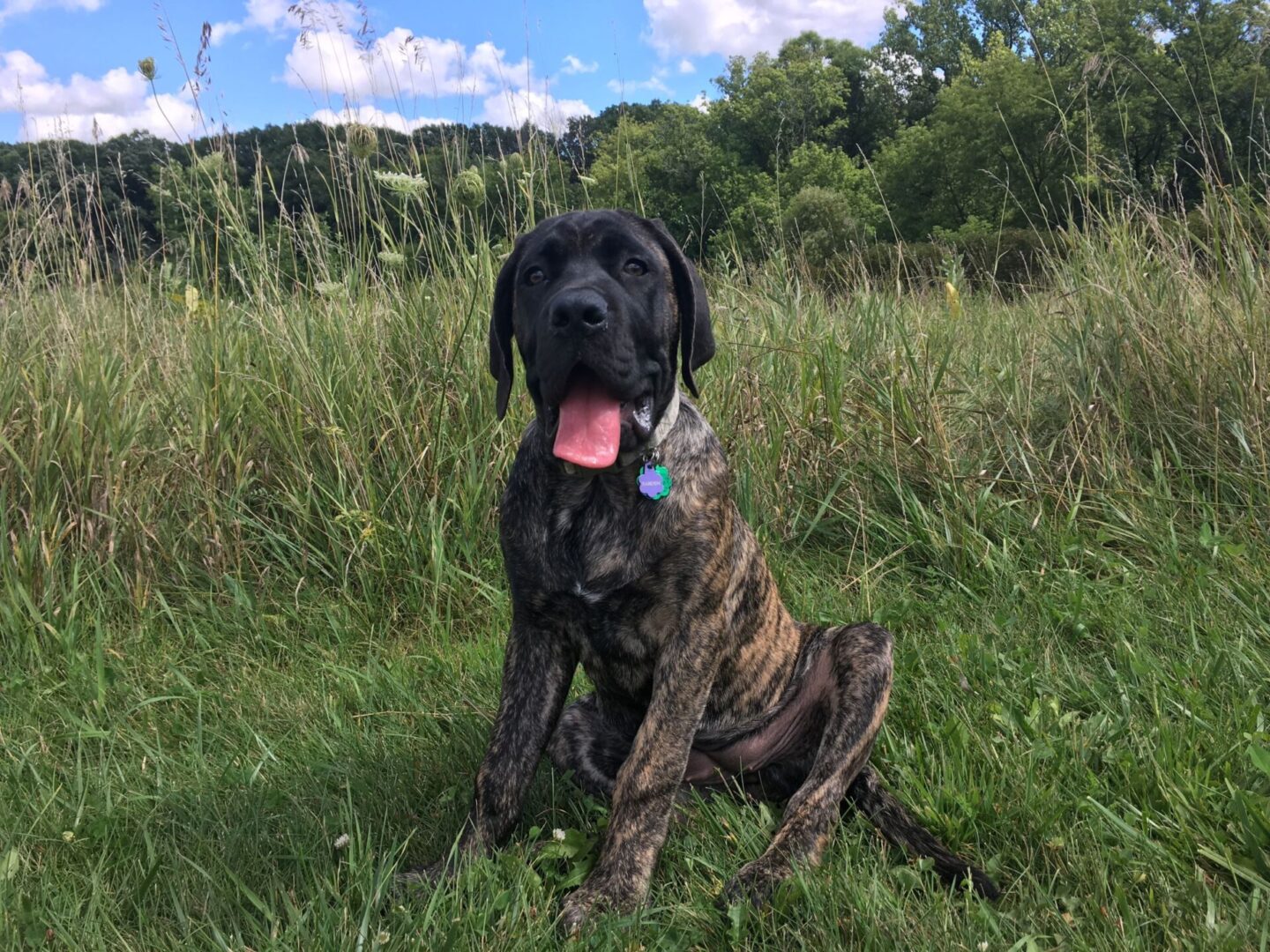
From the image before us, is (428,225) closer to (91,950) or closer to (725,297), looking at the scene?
(725,297)

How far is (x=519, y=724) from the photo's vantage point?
2443 millimetres

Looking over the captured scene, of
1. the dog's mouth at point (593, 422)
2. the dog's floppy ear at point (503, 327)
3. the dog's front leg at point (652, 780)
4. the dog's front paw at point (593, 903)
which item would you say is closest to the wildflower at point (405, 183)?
the dog's floppy ear at point (503, 327)

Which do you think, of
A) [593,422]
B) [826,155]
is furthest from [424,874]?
[826,155]

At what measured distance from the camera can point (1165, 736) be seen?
232 cm

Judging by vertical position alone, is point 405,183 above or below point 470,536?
above

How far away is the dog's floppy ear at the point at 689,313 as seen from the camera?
99.8 inches

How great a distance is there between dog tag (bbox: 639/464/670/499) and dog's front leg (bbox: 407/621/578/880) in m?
0.47

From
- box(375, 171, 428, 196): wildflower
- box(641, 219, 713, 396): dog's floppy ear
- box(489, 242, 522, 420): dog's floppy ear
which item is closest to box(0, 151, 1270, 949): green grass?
box(375, 171, 428, 196): wildflower

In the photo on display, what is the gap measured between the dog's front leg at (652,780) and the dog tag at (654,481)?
355 millimetres

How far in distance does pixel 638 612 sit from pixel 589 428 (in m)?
0.49

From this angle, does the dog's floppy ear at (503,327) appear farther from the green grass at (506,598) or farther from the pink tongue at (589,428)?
the green grass at (506,598)

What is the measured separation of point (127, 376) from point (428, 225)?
1.58 m

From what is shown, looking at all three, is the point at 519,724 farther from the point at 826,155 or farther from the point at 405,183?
the point at 826,155

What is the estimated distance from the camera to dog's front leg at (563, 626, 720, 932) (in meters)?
2.10
